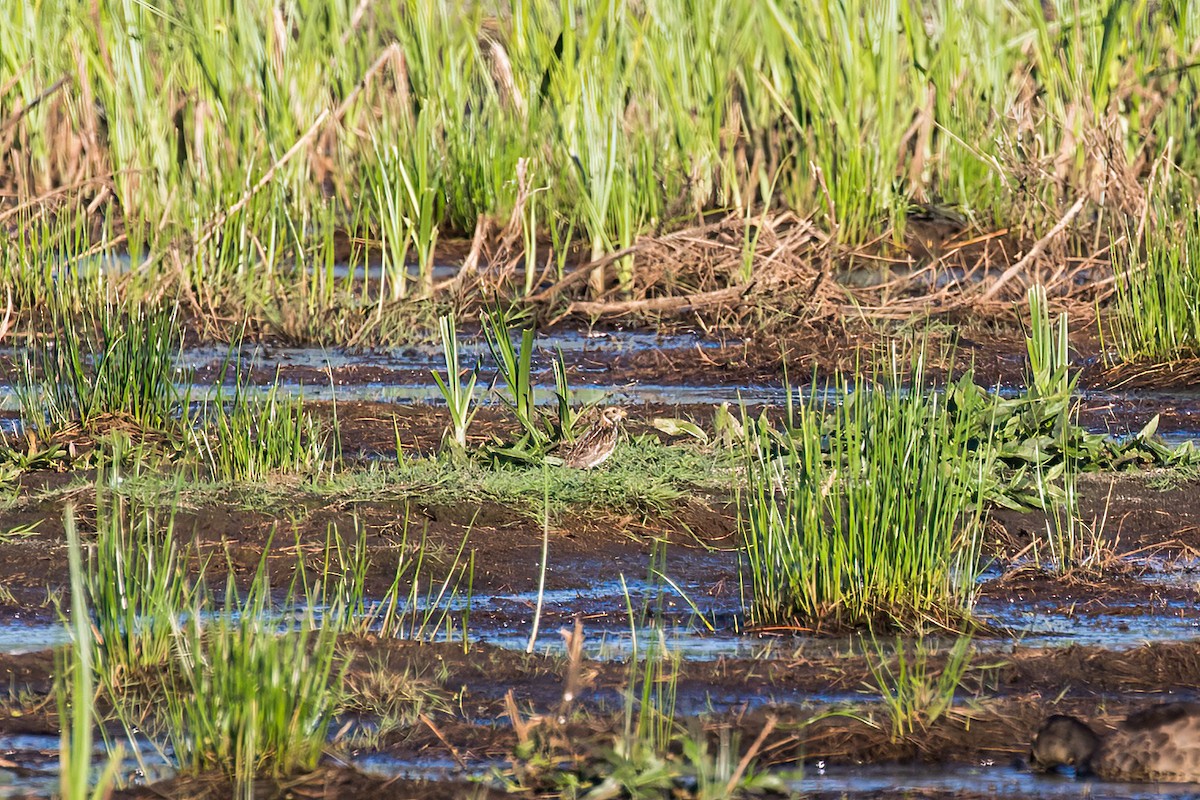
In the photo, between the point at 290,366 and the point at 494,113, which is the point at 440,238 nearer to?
the point at 494,113

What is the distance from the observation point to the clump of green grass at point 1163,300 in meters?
7.27

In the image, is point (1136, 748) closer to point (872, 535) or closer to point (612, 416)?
point (872, 535)

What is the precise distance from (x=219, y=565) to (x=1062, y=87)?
6958 mm

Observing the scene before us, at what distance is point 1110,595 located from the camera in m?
4.44

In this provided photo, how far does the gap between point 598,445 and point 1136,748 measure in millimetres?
2280

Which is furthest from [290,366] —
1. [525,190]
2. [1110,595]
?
[1110,595]

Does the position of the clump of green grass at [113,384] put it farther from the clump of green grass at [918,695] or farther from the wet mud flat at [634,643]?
the clump of green grass at [918,695]

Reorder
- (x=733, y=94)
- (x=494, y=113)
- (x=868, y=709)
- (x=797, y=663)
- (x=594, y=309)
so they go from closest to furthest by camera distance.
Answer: (x=868, y=709) → (x=797, y=663) → (x=594, y=309) → (x=494, y=113) → (x=733, y=94)

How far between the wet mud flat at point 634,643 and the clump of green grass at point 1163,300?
2.08 metres

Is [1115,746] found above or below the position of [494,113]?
below

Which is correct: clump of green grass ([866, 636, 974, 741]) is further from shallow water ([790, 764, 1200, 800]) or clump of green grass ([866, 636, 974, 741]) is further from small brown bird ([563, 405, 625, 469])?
small brown bird ([563, 405, 625, 469])

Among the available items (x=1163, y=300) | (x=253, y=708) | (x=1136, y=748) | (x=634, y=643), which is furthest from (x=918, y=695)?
(x=1163, y=300)

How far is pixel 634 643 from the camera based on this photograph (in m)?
3.25

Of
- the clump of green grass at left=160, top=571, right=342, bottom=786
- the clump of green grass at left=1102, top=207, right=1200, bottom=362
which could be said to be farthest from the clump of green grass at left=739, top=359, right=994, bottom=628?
the clump of green grass at left=1102, top=207, right=1200, bottom=362
